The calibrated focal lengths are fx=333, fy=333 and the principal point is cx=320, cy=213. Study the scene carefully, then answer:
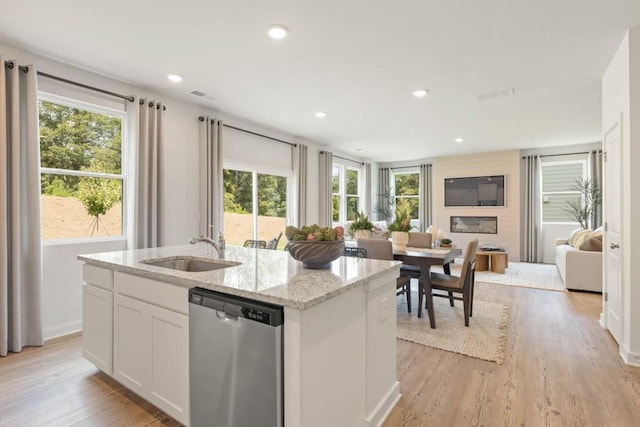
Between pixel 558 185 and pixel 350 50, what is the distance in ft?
22.9

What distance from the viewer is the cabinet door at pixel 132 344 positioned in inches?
77.0

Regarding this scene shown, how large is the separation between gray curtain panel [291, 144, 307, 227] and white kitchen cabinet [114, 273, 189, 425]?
4220mm

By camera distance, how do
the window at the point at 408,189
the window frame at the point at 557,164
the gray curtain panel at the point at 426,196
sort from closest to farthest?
the window frame at the point at 557,164
the gray curtain panel at the point at 426,196
the window at the point at 408,189

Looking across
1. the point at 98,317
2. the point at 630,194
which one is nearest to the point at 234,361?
the point at 98,317

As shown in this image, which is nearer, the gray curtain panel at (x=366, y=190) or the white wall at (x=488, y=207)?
the white wall at (x=488, y=207)

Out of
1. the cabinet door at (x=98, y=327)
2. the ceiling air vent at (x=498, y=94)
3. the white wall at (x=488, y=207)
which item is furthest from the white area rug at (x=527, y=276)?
the cabinet door at (x=98, y=327)

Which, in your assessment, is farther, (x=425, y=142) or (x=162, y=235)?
(x=425, y=142)

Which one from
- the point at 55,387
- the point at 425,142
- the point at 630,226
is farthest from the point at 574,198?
the point at 55,387

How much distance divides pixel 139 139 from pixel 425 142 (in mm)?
5294

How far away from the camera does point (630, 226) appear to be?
2.62 metres

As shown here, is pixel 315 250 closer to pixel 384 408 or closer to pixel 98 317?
pixel 384 408

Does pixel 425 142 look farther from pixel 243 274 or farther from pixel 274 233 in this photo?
pixel 243 274

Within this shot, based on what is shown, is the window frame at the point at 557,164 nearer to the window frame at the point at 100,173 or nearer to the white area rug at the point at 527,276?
the white area rug at the point at 527,276

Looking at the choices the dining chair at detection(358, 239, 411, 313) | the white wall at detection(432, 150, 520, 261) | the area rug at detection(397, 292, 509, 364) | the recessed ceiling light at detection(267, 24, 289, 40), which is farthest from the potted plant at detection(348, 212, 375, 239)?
the white wall at detection(432, 150, 520, 261)
